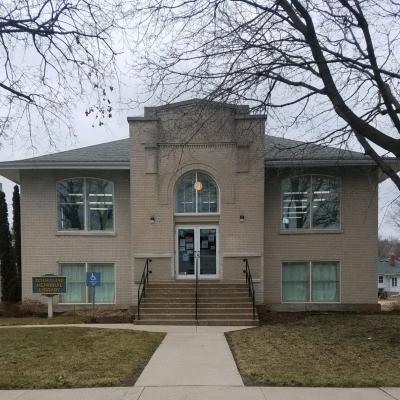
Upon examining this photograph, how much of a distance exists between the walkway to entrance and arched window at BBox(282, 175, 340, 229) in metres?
7.55

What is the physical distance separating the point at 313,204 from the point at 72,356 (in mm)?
11830

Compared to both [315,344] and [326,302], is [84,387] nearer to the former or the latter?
[315,344]

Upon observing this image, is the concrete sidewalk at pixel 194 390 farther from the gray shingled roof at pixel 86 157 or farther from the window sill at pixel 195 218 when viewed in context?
the gray shingled roof at pixel 86 157

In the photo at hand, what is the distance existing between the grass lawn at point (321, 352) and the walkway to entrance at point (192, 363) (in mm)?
268

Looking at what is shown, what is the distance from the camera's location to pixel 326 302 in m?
19.0

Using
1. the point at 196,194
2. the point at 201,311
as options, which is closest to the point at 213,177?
the point at 196,194

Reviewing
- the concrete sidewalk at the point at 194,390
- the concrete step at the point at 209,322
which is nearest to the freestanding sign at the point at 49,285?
the concrete step at the point at 209,322

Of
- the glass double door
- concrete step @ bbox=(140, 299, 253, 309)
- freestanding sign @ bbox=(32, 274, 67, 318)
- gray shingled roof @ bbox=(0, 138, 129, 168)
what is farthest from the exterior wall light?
freestanding sign @ bbox=(32, 274, 67, 318)

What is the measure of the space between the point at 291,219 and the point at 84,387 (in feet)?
42.2

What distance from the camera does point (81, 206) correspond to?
19422mm

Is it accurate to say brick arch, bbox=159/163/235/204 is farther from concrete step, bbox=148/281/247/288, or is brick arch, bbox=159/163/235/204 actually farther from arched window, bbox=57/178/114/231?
concrete step, bbox=148/281/247/288

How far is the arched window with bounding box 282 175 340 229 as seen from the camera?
1920 cm

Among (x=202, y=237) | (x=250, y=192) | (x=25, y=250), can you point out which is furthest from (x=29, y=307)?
(x=250, y=192)

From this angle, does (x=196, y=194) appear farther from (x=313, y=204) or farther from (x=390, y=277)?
(x=390, y=277)
